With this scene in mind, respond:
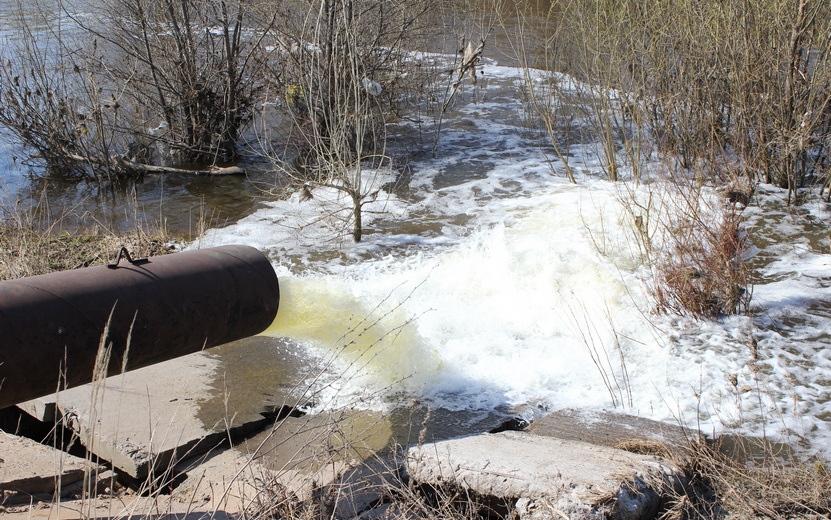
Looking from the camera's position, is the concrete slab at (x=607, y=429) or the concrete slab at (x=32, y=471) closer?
the concrete slab at (x=32, y=471)

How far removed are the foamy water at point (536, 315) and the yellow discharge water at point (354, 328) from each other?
18mm

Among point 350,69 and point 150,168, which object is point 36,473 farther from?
point 150,168

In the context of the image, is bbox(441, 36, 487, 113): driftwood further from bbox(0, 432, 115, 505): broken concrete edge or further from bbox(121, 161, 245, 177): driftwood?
bbox(0, 432, 115, 505): broken concrete edge

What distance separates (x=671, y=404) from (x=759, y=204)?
4.59 meters

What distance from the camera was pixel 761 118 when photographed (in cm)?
746

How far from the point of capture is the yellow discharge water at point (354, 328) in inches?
200

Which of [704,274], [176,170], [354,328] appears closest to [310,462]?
[354,328]

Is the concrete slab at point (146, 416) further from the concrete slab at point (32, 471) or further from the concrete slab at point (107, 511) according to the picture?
the concrete slab at point (107, 511)

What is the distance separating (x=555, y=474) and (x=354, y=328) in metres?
1.99

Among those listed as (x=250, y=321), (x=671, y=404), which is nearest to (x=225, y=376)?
(x=250, y=321)

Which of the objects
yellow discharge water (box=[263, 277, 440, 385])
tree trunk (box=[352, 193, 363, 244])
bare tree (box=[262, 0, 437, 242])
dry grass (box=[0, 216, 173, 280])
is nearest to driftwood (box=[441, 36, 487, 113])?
bare tree (box=[262, 0, 437, 242])

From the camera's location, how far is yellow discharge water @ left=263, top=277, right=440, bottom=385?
5.07 m

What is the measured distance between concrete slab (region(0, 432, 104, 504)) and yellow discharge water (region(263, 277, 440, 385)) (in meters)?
1.91

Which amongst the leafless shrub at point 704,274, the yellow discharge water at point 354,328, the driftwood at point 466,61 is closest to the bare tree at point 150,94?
the driftwood at point 466,61
